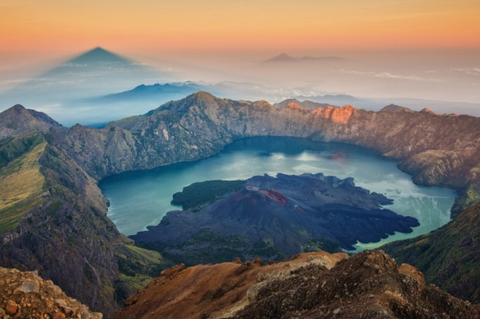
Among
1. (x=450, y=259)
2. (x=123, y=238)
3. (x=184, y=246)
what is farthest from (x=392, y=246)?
(x=123, y=238)

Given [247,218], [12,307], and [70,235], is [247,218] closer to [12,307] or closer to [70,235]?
[70,235]

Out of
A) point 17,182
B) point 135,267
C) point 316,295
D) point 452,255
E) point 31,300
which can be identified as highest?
point 31,300

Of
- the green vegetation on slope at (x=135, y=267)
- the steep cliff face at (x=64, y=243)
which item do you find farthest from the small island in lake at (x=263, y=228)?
the steep cliff face at (x=64, y=243)

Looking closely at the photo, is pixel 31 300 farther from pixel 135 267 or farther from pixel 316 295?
pixel 135 267

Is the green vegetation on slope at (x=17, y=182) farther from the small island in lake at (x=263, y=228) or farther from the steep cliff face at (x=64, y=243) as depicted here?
the small island in lake at (x=263, y=228)

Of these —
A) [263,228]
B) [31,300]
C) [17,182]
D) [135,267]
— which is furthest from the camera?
[263,228]

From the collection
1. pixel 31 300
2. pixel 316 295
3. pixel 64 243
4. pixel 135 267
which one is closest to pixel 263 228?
pixel 135 267
